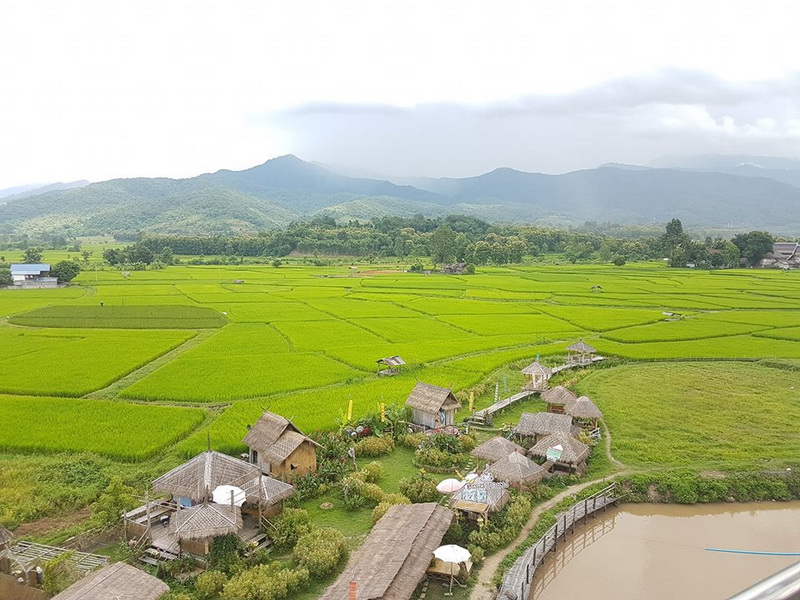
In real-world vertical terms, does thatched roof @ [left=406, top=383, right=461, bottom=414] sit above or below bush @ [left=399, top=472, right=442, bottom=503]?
above

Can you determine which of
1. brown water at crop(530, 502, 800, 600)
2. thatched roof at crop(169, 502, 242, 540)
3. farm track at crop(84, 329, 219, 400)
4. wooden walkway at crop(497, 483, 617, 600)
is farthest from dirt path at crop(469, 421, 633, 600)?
farm track at crop(84, 329, 219, 400)

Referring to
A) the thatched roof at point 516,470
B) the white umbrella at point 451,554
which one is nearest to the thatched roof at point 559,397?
the thatched roof at point 516,470

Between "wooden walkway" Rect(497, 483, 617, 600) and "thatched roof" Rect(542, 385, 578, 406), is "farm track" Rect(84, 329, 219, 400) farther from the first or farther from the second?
"wooden walkway" Rect(497, 483, 617, 600)

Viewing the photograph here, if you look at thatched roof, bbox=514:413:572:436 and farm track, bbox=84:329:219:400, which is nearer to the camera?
thatched roof, bbox=514:413:572:436

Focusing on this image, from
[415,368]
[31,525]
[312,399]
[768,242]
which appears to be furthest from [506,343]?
[768,242]

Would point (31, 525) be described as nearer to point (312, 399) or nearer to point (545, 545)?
point (312, 399)

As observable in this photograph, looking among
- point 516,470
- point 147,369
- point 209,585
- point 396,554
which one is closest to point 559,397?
point 516,470

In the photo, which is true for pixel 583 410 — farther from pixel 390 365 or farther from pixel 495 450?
pixel 390 365
